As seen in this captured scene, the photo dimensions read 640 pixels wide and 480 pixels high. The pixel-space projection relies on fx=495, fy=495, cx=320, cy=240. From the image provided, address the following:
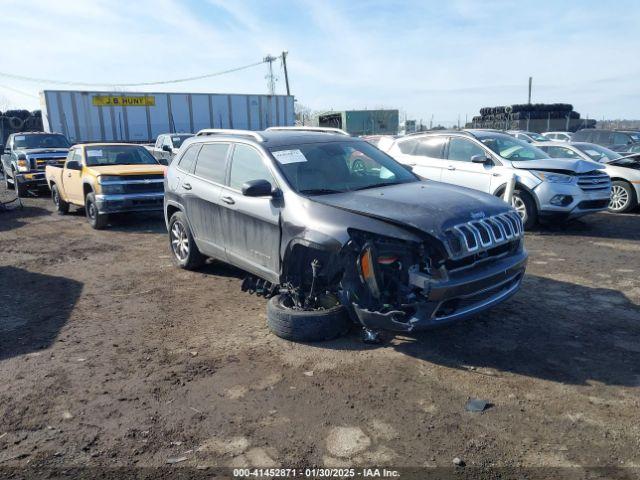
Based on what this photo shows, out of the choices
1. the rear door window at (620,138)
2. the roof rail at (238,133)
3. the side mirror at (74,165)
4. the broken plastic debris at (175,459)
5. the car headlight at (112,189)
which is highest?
the roof rail at (238,133)

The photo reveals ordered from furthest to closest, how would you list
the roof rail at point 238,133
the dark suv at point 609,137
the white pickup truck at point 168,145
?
the white pickup truck at point 168,145 < the dark suv at point 609,137 < the roof rail at point 238,133

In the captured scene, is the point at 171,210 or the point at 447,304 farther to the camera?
the point at 171,210

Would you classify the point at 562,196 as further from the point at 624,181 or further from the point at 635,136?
the point at 635,136

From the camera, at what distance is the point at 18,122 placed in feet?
87.3

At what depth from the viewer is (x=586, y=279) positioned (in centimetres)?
605

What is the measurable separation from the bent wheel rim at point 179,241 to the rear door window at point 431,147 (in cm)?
535

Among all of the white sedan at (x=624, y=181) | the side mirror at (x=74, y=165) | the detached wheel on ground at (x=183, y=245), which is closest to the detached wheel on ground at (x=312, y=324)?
the detached wheel on ground at (x=183, y=245)

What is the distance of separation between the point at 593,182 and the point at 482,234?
Answer: 233 inches

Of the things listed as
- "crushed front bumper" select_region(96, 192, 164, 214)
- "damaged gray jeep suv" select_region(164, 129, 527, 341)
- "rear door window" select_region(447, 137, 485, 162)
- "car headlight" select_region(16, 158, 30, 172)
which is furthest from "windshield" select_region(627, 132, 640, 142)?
"car headlight" select_region(16, 158, 30, 172)

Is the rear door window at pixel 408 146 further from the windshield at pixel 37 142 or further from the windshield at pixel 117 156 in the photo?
the windshield at pixel 37 142

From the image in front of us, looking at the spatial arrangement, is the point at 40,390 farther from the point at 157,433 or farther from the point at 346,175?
the point at 346,175

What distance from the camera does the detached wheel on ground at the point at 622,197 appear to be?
10.5 metres

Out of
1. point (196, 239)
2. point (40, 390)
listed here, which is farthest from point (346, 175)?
point (40, 390)

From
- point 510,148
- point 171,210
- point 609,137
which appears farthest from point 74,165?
point 609,137
